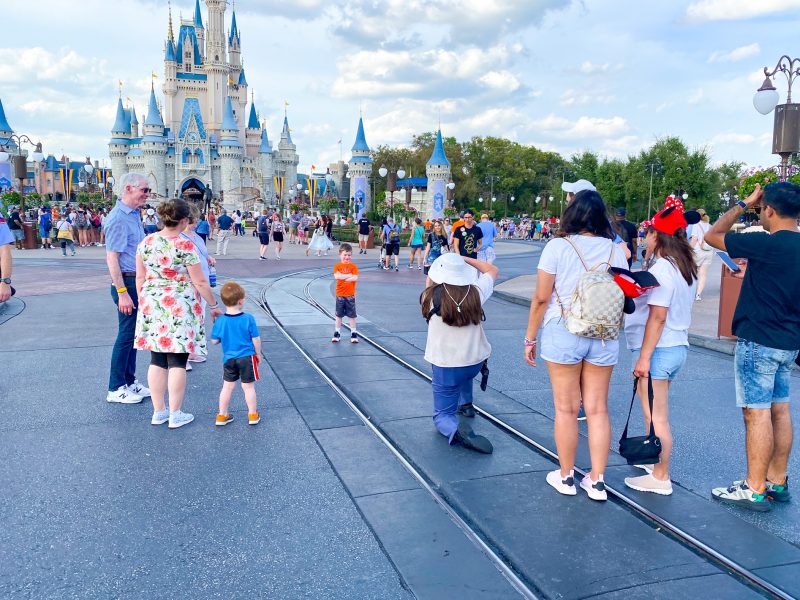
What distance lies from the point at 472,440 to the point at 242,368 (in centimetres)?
192

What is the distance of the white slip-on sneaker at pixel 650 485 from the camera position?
3861 mm

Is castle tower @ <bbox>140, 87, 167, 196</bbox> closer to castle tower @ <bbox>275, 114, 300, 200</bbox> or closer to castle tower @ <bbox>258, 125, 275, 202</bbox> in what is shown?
castle tower @ <bbox>258, 125, 275, 202</bbox>

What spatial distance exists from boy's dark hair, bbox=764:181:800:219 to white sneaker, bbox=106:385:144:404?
5.10 m

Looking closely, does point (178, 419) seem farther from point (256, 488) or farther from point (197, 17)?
point (197, 17)

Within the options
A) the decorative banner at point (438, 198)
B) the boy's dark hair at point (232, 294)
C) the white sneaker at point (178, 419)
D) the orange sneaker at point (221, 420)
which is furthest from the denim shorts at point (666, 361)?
the decorative banner at point (438, 198)

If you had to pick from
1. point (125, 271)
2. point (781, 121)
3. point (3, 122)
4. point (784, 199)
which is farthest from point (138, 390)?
point (3, 122)

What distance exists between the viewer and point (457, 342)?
4461mm

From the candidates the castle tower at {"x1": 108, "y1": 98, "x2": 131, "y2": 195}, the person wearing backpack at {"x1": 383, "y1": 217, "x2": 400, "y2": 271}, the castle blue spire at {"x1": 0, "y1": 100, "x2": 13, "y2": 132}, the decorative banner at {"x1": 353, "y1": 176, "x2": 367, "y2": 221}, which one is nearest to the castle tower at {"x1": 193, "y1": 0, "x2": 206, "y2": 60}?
the castle tower at {"x1": 108, "y1": 98, "x2": 131, "y2": 195}

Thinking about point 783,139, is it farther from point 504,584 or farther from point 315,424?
point 504,584

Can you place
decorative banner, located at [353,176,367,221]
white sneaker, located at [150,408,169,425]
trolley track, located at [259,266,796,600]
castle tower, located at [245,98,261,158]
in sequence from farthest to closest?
castle tower, located at [245,98,261,158]
decorative banner, located at [353,176,367,221]
white sneaker, located at [150,408,169,425]
trolley track, located at [259,266,796,600]

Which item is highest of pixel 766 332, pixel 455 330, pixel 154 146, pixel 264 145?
pixel 264 145

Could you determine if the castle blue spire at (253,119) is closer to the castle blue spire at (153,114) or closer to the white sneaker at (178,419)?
the castle blue spire at (153,114)

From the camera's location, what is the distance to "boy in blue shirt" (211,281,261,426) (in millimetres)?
4957

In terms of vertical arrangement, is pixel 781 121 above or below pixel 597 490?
above
